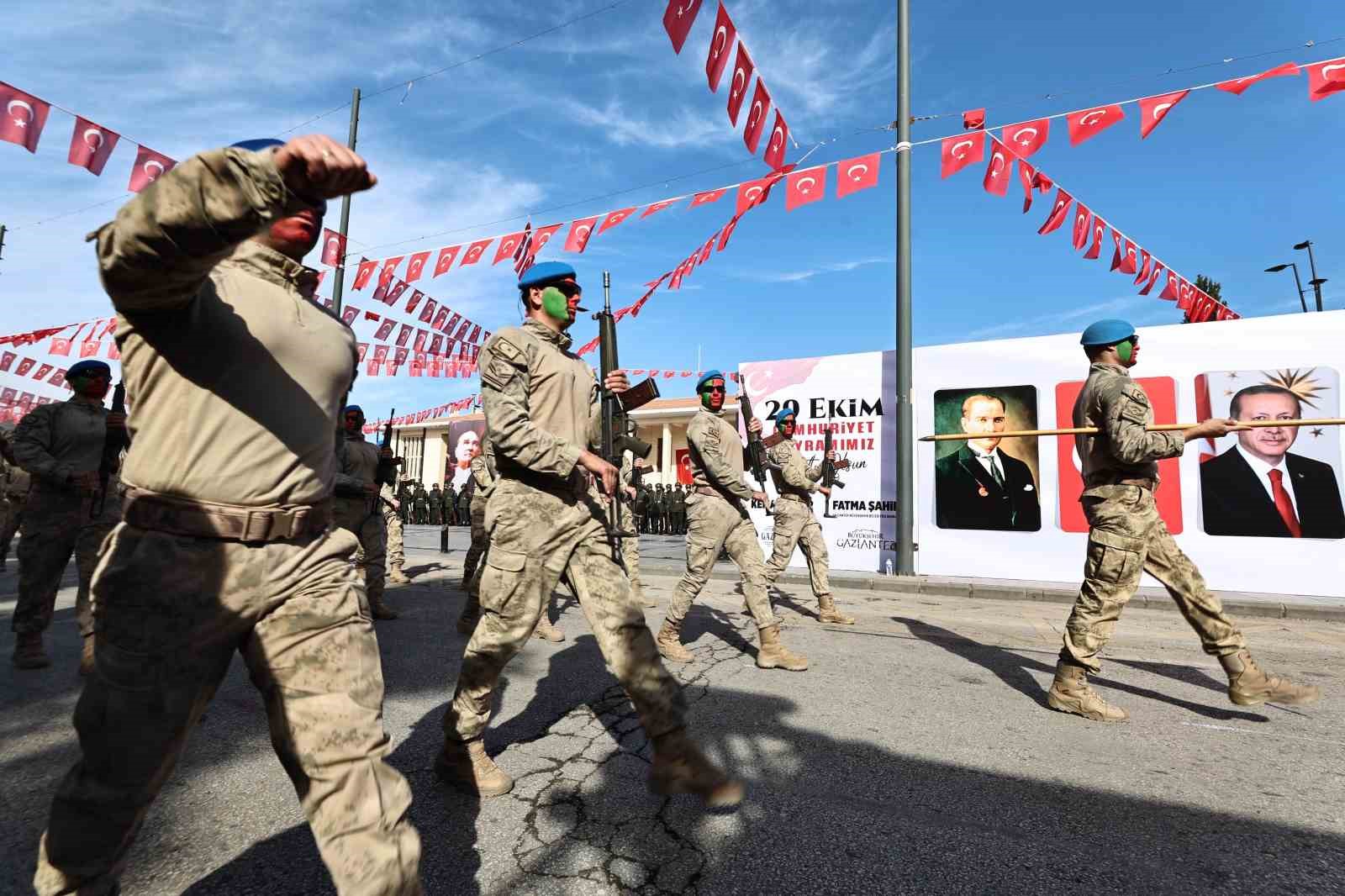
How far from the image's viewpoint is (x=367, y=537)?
228 inches

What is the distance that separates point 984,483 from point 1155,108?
4663mm

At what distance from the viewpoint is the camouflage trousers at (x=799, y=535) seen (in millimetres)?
6195

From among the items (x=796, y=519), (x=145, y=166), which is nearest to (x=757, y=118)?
(x=796, y=519)

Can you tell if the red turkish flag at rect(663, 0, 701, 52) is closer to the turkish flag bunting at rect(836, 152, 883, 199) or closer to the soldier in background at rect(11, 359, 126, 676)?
the turkish flag bunting at rect(836, 152, 883, 199)

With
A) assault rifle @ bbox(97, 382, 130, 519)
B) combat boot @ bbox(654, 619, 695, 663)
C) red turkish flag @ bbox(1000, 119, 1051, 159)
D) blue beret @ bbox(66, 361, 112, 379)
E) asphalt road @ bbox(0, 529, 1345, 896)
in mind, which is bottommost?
asphalt road @ bbox(0, 529, 1345, 896)

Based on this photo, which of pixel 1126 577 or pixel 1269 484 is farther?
pixel 1269 484

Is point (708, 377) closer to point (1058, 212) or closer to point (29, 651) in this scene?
point (29, 651)

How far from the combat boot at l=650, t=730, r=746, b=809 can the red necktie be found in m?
8.89

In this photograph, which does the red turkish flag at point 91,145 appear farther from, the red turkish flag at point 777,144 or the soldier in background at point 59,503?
the red turkish flag at point 777,144

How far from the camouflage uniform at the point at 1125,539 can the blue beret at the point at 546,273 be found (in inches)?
109

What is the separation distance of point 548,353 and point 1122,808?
2.60 metres

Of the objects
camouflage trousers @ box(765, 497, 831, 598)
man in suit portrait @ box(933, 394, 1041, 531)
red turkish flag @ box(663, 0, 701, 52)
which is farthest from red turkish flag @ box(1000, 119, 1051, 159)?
camouflage trousers @ box(765, 497, 831, 598)

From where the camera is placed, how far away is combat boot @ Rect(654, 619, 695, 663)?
14.4 feet

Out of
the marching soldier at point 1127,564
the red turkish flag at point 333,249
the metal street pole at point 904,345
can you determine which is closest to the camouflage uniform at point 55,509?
the marching soldier at point 1127,564
